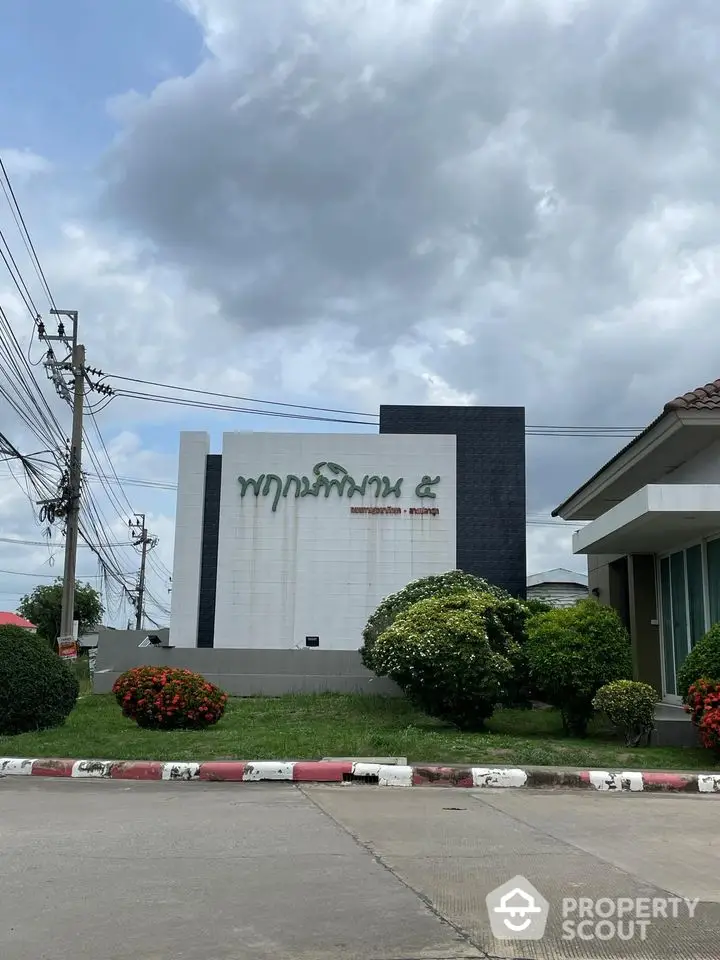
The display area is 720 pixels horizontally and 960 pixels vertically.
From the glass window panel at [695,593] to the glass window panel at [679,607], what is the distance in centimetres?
30

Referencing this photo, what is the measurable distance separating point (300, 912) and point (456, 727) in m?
11.3

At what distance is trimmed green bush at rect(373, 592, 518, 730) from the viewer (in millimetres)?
15273

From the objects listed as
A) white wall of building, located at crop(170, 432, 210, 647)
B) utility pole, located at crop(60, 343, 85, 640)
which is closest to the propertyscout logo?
utility pole, located at crop(60, 343, 85, 640)

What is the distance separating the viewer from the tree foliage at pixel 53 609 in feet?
165

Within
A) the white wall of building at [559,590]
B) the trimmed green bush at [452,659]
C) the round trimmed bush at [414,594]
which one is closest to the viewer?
the trimmed green bush at [452,659]

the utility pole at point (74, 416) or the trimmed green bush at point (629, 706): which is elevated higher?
the utility pole at point (74, 416)

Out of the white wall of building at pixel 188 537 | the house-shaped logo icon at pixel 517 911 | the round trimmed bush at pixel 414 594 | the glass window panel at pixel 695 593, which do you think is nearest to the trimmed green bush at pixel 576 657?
the glass window panel at pixel 695 593

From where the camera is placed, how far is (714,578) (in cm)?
1552

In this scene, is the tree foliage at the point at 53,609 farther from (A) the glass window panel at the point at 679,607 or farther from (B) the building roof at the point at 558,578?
(A) the glass window panel at the point at 679,607

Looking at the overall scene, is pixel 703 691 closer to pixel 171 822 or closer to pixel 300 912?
pixel 171 822

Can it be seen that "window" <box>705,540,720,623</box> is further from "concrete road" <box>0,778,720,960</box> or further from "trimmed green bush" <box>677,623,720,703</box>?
"concrete road" <box>0,778,720,960</box>

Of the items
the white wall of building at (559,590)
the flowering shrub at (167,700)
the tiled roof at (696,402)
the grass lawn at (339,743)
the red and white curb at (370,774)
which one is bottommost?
the red and white curb at (370,774)

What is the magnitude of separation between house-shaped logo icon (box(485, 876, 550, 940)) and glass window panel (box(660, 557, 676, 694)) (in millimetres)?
12740

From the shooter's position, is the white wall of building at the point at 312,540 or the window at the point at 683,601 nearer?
the window at the point at 683,601
